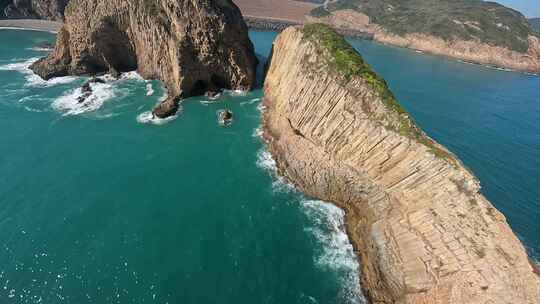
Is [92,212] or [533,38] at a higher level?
[533,38]

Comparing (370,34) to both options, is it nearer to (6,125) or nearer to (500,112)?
(500,112)

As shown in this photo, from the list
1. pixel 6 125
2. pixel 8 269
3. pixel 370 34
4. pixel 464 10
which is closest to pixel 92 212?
pixel 8 269

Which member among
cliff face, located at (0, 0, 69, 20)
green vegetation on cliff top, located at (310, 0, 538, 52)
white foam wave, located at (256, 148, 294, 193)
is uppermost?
green vegetation on cliff top, located at (310, 0, 538, 52)

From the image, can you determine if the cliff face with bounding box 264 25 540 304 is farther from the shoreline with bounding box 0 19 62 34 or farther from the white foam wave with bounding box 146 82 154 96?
the shoreline with bounding box 0 19 62 34

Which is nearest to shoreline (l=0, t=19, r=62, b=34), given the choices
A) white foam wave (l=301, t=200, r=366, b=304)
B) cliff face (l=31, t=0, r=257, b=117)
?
cliff face (l=31, t=0, r=257, b=117)

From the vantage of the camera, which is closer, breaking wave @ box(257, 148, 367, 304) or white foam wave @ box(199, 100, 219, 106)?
breaking wave @ box(257, 148, 367, 304)

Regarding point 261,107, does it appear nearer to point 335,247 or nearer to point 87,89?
point 335,247
